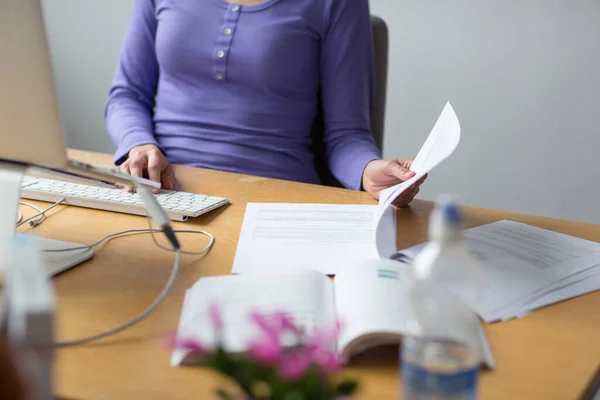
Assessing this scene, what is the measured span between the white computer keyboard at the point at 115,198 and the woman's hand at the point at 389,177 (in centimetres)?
26

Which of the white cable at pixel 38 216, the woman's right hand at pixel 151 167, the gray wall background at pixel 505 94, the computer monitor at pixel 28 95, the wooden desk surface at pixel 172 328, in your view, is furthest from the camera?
the gray wall background at pixel 505 94

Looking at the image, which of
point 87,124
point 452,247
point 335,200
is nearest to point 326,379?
point 452,247

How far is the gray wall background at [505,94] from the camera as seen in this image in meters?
1.94

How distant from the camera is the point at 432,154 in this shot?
98 centimetres

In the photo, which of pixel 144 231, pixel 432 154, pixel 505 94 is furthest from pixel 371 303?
pixel 505 94

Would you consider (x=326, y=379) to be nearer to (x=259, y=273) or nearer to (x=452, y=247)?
(x=452, y=247)

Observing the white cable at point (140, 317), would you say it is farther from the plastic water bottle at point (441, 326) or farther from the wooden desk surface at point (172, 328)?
the plastic water bottle at point (441, 326)

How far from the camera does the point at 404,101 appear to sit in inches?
84.6

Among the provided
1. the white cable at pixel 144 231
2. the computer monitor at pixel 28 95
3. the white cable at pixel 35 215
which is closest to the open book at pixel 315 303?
the white cable at pixel 144 231

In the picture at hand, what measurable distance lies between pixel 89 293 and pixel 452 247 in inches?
18.3

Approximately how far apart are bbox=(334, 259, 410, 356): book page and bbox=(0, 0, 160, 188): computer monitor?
A: 13.4 inches

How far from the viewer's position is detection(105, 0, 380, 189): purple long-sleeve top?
1.41 meters

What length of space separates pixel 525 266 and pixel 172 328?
0.46m

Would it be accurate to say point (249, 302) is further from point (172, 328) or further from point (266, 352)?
point (266, 352)
